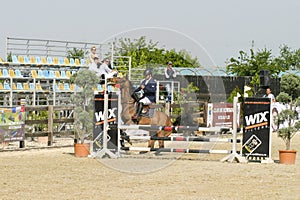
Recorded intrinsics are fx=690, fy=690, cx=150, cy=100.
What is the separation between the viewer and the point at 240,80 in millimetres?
43875

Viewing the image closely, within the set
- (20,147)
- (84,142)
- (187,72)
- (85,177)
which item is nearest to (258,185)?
(85,177)

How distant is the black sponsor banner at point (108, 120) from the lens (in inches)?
710

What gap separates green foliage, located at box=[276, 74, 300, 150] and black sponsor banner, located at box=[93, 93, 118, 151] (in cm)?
425

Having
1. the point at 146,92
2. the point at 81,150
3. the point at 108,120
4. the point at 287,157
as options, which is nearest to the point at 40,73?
the point at 146,92

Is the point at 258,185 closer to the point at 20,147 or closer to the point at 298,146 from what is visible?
the point at 20,147

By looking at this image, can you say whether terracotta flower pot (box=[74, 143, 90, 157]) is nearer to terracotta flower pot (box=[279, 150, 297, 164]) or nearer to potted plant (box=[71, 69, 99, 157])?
potted plant (box=[71, 69, 99, 157])

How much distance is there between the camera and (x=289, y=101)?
706 inches

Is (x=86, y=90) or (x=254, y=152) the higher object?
(x=86, y=90)

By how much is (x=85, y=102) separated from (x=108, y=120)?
1.37m

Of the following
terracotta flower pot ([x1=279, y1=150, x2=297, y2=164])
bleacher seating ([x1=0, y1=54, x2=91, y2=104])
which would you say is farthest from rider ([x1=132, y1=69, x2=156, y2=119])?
bleacher seating ([x1=0, y1=54, x2=91, y2=104])

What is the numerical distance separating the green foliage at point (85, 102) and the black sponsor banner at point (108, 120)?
1.65 ft

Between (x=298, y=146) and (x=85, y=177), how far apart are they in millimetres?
12887

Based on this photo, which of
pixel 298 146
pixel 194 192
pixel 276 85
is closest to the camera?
pixel 194 192

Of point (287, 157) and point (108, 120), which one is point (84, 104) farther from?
point (287, 157)
